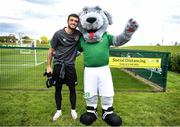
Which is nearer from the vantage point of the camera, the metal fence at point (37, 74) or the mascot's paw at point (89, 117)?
the mascot's paw at point (89, 117)

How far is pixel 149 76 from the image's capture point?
972 cm

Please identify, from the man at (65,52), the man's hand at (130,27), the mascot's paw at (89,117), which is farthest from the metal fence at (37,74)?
the man's hand at (130,27)

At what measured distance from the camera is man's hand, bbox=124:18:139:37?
15.1 feet

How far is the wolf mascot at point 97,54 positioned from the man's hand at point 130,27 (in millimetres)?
197

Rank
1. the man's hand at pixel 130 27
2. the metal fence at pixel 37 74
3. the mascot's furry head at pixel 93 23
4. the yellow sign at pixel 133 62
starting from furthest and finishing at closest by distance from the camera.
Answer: the metal fence at pixel 37 74
the yellow sign at pixel 133 62
the mascot's furry head at pixel 93 23
the man's hand at pixel 130 27

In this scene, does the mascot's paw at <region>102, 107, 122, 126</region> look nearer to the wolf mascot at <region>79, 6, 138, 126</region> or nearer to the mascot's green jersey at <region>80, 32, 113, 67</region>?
the wolf mascot at <region>79, 6, 138, 126</region>

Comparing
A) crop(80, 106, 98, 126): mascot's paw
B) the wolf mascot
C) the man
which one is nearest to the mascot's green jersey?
the wolf mascot

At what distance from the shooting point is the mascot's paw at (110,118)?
5025 millimetres

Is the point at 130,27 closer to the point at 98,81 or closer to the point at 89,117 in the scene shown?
the point at 98,81

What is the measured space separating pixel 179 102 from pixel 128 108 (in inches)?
58.9

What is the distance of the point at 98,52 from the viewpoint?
507 centimetres

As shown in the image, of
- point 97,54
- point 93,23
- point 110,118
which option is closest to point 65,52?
point 97,54

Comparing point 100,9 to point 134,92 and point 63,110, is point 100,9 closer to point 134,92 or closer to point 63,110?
point 63,110

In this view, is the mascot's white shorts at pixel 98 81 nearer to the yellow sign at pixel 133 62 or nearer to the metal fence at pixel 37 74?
the metal fence at pixel 37 74
